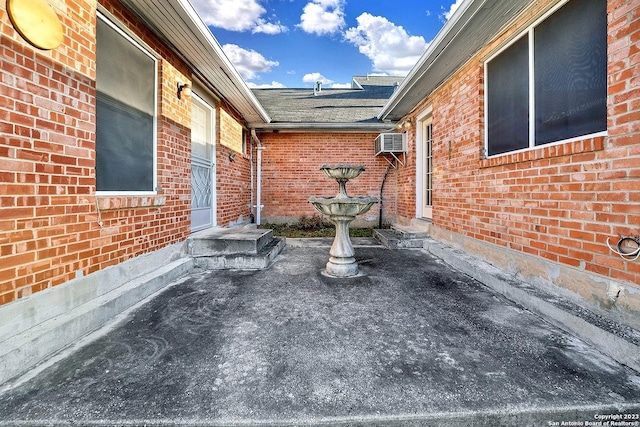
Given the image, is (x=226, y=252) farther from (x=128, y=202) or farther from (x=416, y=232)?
(x=416, y=232)

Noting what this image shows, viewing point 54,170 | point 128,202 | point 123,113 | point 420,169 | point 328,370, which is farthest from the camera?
point 420,169

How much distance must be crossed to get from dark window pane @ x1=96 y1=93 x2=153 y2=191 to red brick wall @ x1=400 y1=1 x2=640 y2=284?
13.6ft

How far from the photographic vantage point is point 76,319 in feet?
6.45

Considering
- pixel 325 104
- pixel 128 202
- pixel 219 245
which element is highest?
pixel 325 104

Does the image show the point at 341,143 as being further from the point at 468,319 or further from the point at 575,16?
the point at 468,319

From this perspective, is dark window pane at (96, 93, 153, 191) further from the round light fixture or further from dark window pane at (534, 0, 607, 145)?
dark window pane at (534, 0, 607, 145)

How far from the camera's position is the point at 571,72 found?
242 cm

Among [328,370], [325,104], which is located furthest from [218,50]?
[325,104]

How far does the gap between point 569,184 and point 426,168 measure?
3933 mm

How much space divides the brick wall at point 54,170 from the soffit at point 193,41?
231 mm

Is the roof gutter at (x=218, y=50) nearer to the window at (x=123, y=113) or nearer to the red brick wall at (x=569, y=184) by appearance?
the window at (x=123, y=113)

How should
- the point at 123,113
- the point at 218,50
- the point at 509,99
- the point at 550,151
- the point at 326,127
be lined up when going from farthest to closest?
the point at 326,127, the point at 218,50, the point at 509,99, the point at 123,113, the point at 550,151

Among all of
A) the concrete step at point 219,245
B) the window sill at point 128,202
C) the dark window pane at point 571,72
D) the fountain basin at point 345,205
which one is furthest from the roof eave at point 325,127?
the dark window pane at point 571,72

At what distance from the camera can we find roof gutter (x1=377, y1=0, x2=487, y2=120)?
2.97 metres
